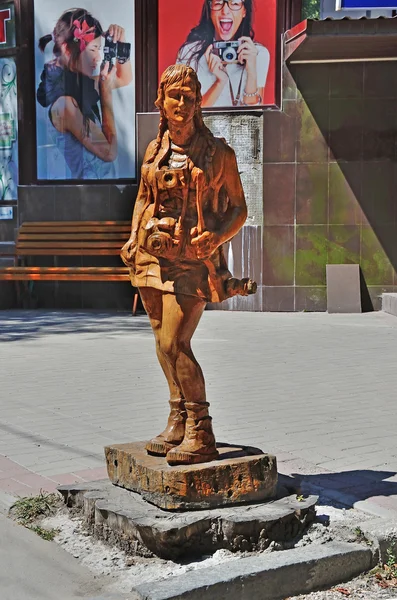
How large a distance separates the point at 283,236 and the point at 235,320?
74.9 inches

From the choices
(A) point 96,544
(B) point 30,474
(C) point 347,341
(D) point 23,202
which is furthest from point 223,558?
(D) point 23,202

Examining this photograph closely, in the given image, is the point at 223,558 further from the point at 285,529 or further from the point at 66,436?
the point at 66,436

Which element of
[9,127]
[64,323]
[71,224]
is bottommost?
[64,323]

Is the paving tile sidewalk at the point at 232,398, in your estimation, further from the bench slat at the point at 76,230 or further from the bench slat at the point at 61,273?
the bench slat at the point at 76,230

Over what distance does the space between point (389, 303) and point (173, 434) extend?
10734 mm

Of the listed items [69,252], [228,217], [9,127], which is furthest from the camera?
[9,127]

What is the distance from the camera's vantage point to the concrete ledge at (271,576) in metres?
3.61

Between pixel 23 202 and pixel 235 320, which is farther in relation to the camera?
pixel 23 202

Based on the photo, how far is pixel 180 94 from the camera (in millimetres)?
4430

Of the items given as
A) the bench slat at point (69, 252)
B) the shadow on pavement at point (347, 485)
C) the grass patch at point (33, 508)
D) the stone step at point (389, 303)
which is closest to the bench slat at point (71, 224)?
the bench slat at point (69, 252)

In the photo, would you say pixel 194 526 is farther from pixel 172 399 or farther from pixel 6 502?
pixel 6 502

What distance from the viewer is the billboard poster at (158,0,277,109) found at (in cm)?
1529

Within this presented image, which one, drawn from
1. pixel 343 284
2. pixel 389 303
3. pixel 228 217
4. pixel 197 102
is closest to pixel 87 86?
pixel 343 284

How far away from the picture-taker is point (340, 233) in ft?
49.8
